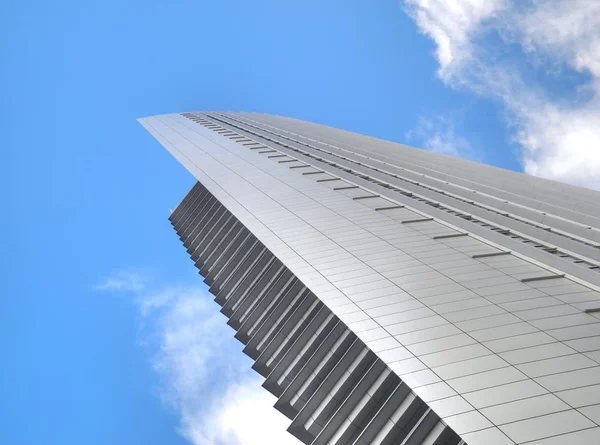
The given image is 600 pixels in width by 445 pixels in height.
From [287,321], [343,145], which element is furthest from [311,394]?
[343,145]

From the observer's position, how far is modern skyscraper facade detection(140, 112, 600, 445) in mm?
12161

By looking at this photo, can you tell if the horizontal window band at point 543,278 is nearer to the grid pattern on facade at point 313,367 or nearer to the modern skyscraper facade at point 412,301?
the modern skyscraper facade at point 412,301

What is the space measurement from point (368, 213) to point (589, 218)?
1302 centimetres

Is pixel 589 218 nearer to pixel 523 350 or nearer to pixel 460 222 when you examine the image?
pixel 460 222

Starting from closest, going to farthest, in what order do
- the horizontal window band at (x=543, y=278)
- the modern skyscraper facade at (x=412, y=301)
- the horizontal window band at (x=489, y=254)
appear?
the modern skyscraper facade at (x=412, y=301) < the horizontal window band at (x=543, y=278) < the horizontal window band at (x=489, y=254)

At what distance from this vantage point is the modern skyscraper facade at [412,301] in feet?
39.9

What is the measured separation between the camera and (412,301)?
17125mm

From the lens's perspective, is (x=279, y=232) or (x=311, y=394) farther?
(x=279, y=232)

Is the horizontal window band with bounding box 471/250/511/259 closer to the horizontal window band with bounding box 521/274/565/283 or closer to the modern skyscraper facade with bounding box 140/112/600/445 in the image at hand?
the modern skyscraper facade with bounding box 140/112/600/445

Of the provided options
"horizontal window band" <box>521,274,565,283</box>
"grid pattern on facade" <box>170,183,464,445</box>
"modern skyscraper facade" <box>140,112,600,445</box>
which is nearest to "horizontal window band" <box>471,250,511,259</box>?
"modern skyscraper facade" <box>140,112,600,445</box>

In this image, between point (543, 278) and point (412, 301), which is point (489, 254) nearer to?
point (543, 278)

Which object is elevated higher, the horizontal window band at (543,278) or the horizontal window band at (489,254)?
the horizontal window band at (489,254)

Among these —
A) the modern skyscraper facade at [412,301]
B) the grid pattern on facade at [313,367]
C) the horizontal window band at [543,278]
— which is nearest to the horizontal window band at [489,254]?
the modern skyscraper facade at [412,301]

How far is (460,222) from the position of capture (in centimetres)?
2738
